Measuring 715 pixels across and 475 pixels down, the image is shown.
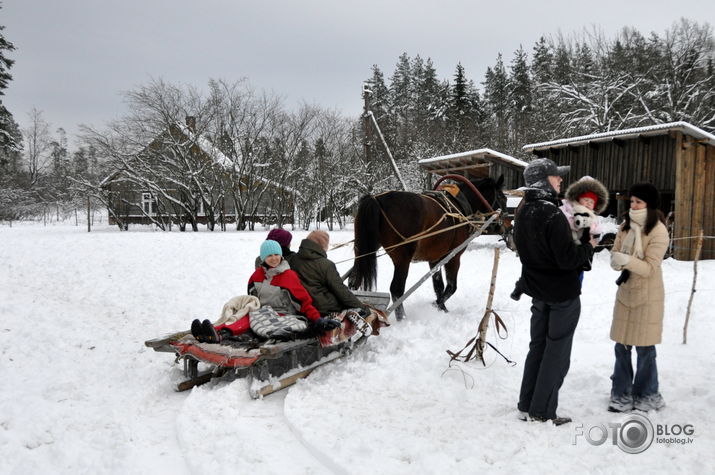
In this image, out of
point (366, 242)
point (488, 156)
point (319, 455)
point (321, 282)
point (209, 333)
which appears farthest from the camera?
point (488, 156)

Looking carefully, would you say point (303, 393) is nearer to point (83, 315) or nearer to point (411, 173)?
point (83, 315)

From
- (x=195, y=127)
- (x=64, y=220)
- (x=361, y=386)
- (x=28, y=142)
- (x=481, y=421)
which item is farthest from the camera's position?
(x=28, y=142)

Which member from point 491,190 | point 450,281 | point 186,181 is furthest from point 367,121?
point 450,281

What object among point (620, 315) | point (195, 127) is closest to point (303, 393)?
point (620, 315)

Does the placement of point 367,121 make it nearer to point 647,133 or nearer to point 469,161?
point 469,161

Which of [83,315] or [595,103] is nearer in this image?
[83,315]

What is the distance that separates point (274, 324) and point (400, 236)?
2.57 m

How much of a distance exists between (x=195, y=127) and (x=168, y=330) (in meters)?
17.2

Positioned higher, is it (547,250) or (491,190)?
(491,190)

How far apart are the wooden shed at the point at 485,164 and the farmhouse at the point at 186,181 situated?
10769 mm

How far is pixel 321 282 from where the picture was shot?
447cm

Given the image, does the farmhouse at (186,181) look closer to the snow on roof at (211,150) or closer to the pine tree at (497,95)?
the snow on roof at (211,150)

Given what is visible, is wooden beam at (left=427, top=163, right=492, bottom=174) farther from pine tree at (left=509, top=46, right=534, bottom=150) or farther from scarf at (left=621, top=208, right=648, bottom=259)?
pine tree at (left=509, top=46, right=534, bottom=150)

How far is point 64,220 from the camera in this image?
36.2 m
